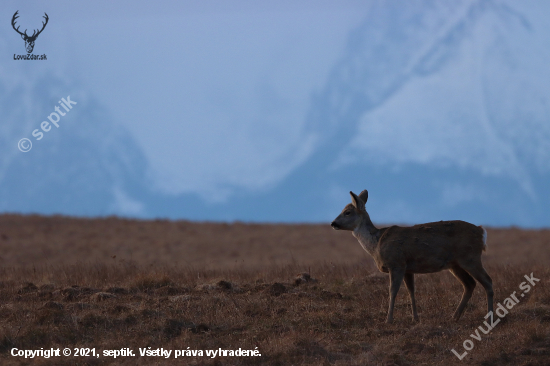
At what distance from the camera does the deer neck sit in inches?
446

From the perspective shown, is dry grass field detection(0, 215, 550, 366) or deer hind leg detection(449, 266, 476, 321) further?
deer hind leg detection(449, 266, 476, 321)

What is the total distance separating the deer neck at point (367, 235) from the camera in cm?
1132

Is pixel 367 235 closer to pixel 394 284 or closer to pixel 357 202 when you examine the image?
pixel 357 202

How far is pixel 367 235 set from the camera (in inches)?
449

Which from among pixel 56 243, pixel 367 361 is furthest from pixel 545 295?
pixel 56 243

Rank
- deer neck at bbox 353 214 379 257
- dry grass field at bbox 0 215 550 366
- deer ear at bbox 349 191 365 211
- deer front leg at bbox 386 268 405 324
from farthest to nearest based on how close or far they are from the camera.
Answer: deer ear at bbox 349 191 365 211, deer neck at bbox 353 214 379 257, deer front leg at bbox 386 268 405 324, dry grass field at bbox 0 215 550 366

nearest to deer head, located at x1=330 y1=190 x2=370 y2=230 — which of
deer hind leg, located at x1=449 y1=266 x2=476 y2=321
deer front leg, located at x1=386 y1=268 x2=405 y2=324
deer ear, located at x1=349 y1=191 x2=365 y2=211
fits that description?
deer ear, located at x1=349 y1=191 x2=365 y2=211

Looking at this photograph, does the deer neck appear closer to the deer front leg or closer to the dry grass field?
the deer front leg

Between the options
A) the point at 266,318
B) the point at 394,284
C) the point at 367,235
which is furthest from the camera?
the point at 367,235

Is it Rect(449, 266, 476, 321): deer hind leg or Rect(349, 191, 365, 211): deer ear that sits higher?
Rect(349, 191, 365, 211): deer ear

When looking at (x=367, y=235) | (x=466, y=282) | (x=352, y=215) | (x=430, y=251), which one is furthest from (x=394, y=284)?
(x=466, y=282)

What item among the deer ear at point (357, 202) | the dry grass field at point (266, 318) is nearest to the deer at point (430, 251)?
the deer ear at point (357, 202)

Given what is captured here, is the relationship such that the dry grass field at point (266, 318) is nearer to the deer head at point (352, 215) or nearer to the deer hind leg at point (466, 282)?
the deer hind leg at point (466, 282)

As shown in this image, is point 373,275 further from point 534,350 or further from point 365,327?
point 534,350
